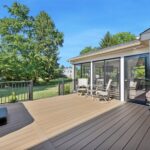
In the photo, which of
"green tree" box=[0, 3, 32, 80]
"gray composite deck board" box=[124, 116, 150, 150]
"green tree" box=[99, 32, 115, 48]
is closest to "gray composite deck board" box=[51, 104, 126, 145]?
"gray composite deck board" box=[124, 116, 150, 150]

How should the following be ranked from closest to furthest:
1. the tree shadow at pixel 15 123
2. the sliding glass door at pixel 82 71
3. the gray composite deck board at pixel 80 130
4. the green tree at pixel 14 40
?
1. the gray composite deck board at pixel 80 130
2. the tree shadow at pixel 15 123
3. the sliding glass door at pixel 82 71
4. the green tree at pixel 14 40

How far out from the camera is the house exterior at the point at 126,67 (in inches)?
261

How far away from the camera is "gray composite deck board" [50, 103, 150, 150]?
9.61 ft

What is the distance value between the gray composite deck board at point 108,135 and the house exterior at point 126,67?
2.49m

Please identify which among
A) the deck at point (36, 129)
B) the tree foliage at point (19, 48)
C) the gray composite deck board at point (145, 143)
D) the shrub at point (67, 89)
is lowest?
Answer: the deck at point (36, 129)

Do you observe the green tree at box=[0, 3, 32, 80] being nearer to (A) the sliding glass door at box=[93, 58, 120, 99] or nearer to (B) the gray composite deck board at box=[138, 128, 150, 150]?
(A) the sliding glass door at box=[93, 58, 120, 99]

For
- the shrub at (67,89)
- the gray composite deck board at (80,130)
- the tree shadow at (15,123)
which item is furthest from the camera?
the shrub at (67,89)

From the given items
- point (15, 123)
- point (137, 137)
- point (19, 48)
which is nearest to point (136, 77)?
point (137, 137)

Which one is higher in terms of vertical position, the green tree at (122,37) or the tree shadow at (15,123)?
the green tree at (122,37)

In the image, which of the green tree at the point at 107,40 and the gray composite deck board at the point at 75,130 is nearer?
the gray composite deck board at the point at 75,130

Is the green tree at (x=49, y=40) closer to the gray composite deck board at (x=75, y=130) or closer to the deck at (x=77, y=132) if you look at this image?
the deck at (x=77, y=132)

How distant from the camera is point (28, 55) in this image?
62.8ft

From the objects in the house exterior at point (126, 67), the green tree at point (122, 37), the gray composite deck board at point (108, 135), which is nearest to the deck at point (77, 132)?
the gray composite deck board at point (108, 135)

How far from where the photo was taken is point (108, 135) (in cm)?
344
